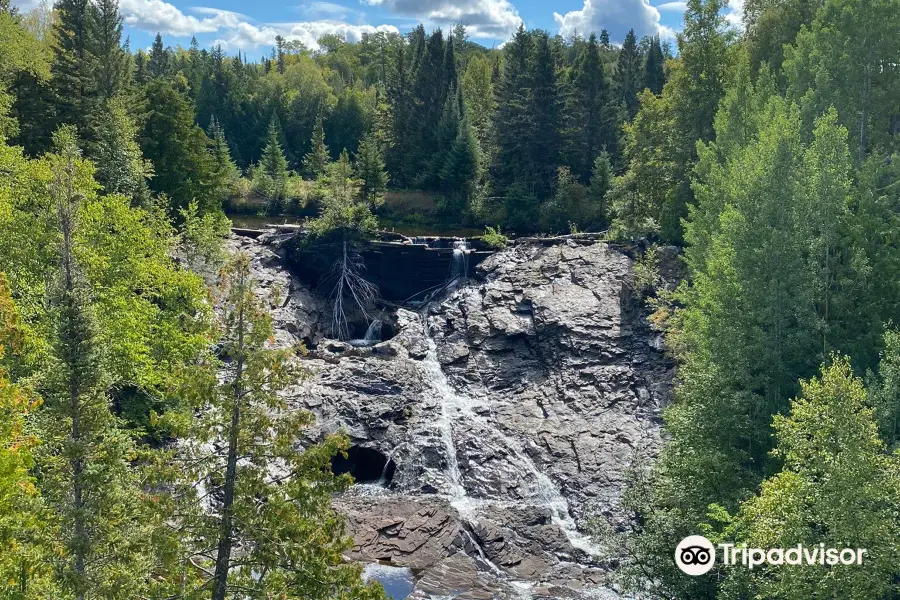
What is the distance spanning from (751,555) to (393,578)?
10.8 meters

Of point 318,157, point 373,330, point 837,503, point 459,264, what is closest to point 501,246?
point 459,264

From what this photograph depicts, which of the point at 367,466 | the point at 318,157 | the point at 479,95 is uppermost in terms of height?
the point at 479,95

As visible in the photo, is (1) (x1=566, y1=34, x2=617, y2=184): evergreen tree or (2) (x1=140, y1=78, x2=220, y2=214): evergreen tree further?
(1) (x1=566, y1=34, x2=617, y2=184): evergreen tree

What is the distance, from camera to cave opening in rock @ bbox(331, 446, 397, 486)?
93.2 feet

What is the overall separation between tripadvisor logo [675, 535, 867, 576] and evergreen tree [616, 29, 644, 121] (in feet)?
185

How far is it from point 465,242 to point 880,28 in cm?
2317

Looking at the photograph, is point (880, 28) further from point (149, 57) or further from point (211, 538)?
point (149, 57)

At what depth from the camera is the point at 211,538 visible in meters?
11.7

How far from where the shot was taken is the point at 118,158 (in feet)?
112

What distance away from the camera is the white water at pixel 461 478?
26.1 metres

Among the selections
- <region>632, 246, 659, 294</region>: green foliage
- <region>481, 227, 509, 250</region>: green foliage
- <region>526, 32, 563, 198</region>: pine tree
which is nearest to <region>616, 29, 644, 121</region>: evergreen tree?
<region>526, 32, 563, 198</region>: pine tree

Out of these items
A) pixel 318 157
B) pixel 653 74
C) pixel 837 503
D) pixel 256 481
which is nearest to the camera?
pixel 256 481

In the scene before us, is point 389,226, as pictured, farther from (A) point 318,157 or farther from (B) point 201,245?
(B) point 201,245

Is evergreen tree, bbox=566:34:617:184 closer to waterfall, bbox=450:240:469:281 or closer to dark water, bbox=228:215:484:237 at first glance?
dark water, bbox=228:215:484:237
